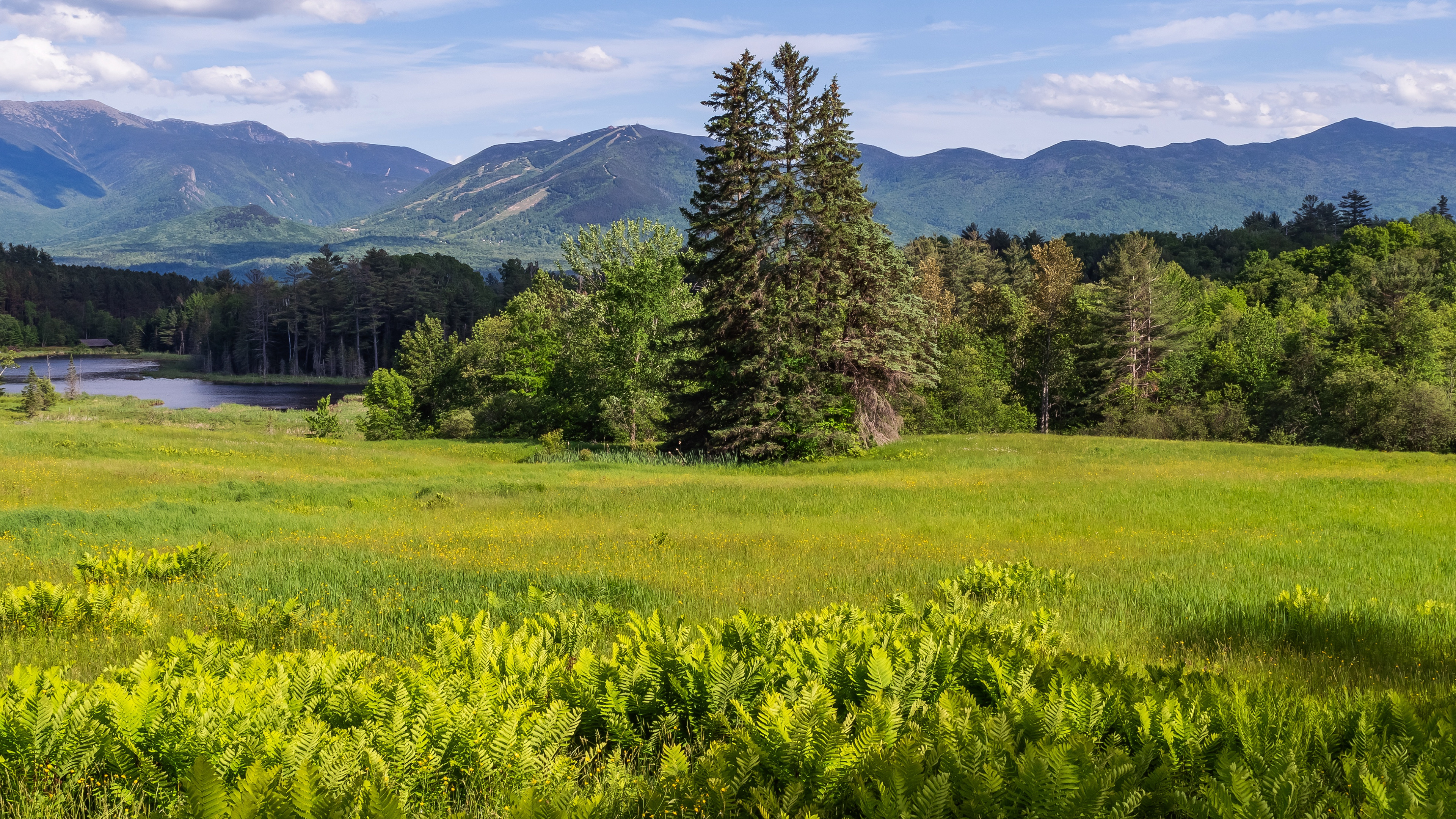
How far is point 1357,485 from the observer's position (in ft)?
62.5

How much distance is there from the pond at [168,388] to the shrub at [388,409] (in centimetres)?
1872

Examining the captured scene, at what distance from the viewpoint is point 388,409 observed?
62438mm

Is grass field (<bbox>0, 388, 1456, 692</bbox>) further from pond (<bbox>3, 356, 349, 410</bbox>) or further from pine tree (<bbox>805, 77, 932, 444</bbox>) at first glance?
pond (<bbox>3, 356, 349, 410</bbox>)

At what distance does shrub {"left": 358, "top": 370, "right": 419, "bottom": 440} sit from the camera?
5841cm

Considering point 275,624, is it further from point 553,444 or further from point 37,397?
point 37,397

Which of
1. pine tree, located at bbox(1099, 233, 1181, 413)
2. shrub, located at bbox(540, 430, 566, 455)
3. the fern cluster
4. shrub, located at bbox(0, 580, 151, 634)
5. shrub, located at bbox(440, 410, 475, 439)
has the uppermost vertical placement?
pine tree, located at bbox(1099, 233, 1181, 413)

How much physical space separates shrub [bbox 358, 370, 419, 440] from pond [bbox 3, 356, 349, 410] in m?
18.7

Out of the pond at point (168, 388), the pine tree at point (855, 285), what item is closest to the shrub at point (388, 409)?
the pond at point (168, 388)

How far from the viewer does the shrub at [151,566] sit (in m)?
8.79

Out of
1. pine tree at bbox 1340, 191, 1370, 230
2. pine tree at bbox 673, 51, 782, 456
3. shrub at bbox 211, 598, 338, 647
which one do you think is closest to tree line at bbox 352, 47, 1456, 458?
pine tree at bbox 673, 51, 782, 456

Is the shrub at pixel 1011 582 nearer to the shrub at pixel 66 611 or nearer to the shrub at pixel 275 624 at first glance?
the shrub at pixel 275 624

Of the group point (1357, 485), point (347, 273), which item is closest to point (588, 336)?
point (1357, 485)

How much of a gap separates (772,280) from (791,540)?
19244 mm

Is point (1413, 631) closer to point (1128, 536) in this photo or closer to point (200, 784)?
point (1128, 536)
